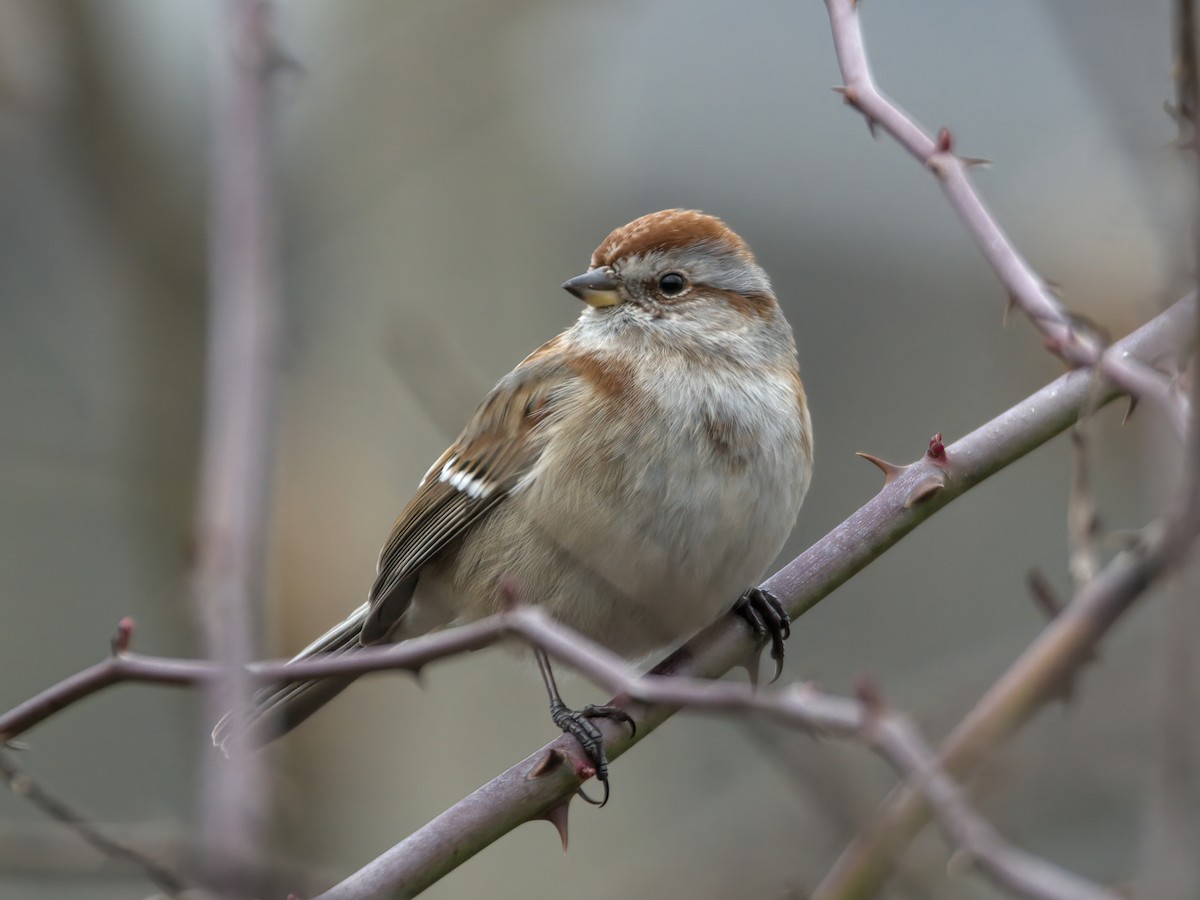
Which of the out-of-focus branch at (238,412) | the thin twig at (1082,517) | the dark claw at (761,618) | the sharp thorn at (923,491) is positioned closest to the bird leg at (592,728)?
the dark claw at (761,618)

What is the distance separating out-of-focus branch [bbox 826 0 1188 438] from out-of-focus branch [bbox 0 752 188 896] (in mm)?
1179

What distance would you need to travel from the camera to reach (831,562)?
101 inches

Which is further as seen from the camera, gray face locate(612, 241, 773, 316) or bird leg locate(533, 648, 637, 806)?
gray face locate(612, 241, 773, 316)

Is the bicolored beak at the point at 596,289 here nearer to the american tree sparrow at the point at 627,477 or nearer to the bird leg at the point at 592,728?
the american tree sparrow at the point at 627,477

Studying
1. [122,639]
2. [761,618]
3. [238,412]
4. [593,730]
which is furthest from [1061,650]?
[761,618]

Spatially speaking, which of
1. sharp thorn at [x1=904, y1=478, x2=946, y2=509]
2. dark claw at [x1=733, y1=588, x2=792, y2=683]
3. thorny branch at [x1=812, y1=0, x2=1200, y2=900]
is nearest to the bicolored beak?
dark claw at [x1=733, y1=588, x2=792, y2=683]

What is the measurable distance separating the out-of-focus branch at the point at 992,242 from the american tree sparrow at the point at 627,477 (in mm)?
1172

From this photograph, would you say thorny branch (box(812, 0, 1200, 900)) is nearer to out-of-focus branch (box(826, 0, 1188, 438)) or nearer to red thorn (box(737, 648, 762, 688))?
out-of-focus branch (box(826, 0, 1188, 438))

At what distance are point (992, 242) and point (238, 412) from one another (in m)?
0.99

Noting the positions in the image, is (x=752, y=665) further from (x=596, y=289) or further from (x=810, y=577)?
(x=596, y=289)

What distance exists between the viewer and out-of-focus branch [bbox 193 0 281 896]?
3.40ft

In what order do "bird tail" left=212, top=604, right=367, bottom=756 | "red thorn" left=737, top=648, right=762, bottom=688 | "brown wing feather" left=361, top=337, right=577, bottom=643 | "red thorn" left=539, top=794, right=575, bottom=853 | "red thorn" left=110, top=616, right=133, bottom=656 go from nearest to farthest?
"red thorn" left=110, top=616, right=133, bottom=656
"red thorn" left=539, top=794, right=575, bottom=853
"red thorn" left=737, top=648, right=762, bottom=688
"bird tail" left=212, top=604, right=367, bottom=756
"brown wing feather" left=361, top=337, right=577, bottom=643

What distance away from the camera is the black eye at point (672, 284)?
360 centimetres

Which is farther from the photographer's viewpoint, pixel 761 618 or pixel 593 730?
pixel 761 618
